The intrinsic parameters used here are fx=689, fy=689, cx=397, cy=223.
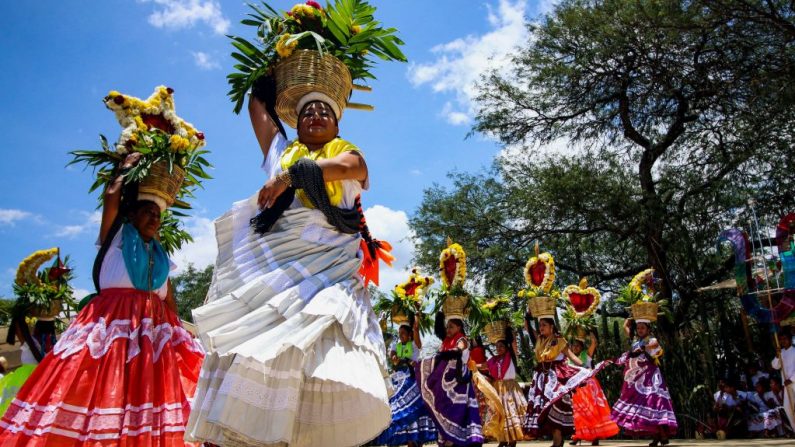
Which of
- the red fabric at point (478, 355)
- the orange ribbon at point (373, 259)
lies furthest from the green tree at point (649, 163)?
the orange ribbon at point (373, 259)

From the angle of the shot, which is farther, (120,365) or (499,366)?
(499,366)

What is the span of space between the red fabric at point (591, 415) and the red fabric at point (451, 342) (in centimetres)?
287

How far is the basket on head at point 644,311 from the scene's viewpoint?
10875mm

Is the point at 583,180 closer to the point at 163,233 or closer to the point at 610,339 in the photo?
the point at 610,339

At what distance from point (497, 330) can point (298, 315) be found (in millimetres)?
8150

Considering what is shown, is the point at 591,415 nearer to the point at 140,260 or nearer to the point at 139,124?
the point at 140,260

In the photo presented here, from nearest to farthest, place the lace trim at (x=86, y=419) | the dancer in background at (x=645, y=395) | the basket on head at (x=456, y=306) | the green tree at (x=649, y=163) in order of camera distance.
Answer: the lace trim at (x=86, y=419) < the basket on head at (x=456, y=306) < the dancer in background at (x=645, y=395) < the green tree at (x=649, y=163)

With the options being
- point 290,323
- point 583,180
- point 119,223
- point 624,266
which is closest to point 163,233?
point 119,223

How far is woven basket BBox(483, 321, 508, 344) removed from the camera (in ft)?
35.3

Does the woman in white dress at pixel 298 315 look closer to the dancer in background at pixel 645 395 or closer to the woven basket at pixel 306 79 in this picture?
the woven basket at pixel 306 79

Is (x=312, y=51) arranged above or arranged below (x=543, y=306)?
above

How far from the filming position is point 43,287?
272 inches

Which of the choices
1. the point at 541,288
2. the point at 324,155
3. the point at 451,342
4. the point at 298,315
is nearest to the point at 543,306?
the point at 541,288

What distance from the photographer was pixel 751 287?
12.6 m
